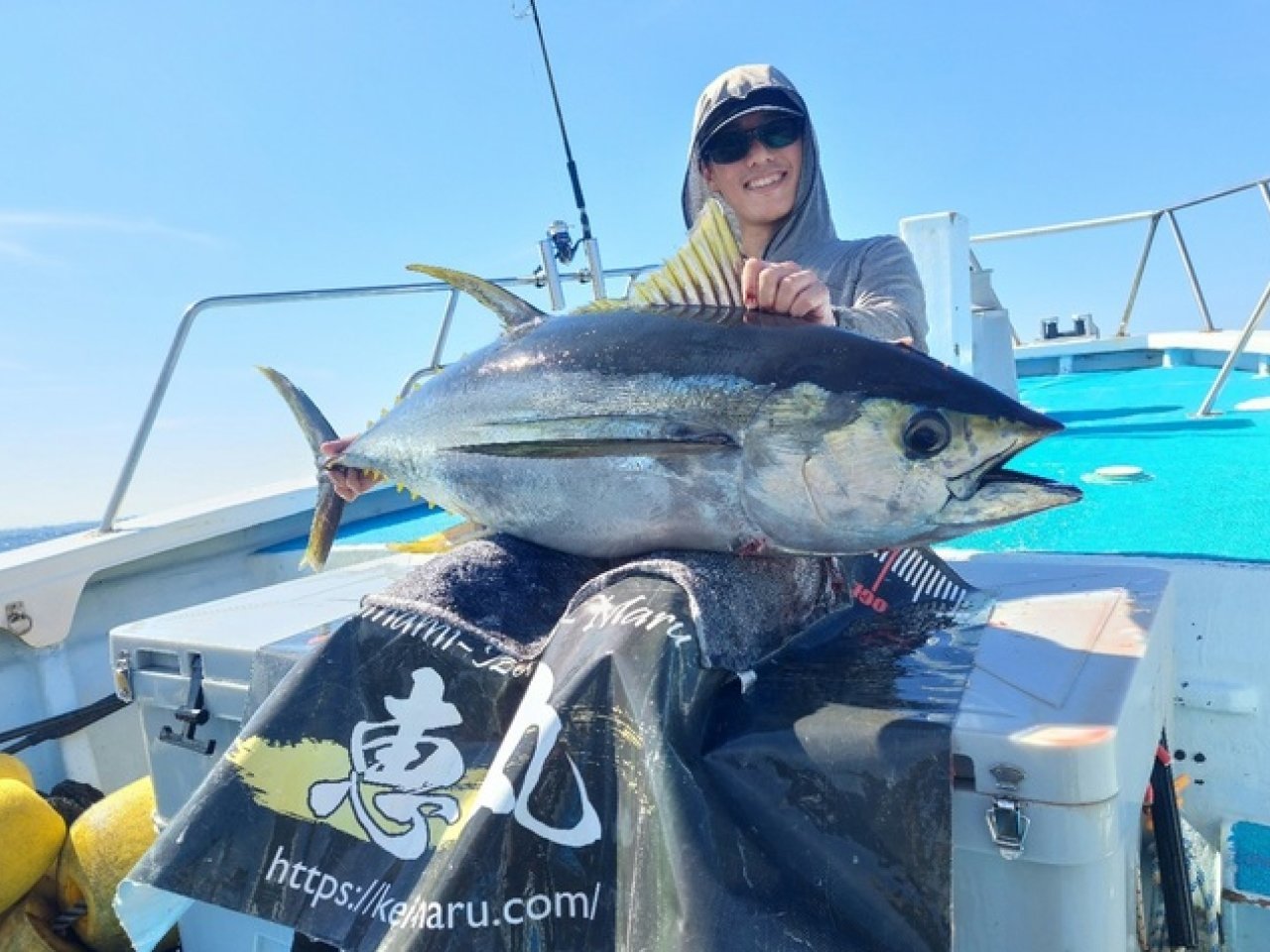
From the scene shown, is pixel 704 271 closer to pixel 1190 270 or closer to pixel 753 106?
pixel 753 106

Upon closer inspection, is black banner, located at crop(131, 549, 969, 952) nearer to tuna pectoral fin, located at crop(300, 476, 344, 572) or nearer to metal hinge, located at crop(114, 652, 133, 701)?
metal hinge, located at crop(114, 652, 133, 701)

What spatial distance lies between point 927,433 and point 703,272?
0.55m

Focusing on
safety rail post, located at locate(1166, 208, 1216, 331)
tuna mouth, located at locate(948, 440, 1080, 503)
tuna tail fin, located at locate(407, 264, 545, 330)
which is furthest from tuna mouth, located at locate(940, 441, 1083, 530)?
safety rail post, located at locate(1166, 208, 1216, 331)

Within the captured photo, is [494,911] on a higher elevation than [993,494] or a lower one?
lower

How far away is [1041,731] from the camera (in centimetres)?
107

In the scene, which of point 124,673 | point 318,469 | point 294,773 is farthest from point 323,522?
point 294,773

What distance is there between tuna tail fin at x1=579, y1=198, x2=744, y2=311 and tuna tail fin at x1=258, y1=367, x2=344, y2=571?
108 centimetres

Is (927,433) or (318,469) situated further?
(318,469)

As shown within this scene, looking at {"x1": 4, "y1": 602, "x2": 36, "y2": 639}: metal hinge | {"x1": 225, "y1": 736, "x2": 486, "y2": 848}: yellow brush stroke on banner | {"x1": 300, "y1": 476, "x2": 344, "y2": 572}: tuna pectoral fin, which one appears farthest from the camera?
{"x1": 4, "y1": 602, "x2": 36, "y2": 639}: metal hinge

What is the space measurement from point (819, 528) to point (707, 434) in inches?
8.9

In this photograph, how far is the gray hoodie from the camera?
6.64 ft

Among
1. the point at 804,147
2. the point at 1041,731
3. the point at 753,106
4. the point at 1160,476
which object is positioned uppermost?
the point at 753,106

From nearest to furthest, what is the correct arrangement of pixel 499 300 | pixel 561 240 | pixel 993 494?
pixel 993 494 → pixel 499 300 → pixel 561 240

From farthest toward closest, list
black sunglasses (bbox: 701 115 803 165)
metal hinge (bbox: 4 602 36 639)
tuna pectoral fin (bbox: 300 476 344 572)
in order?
1. metal hinge (bbox: 4 602 36 639)
2. black sunglasses (bbox: 701 115 803 165)
3. tuna pectoral fin (bbox: 300 476 344 572)
